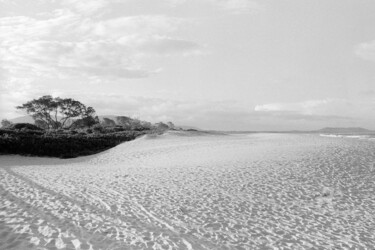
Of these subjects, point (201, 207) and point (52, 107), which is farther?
point (52, 107)

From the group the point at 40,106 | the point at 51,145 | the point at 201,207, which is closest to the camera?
the point at 201,207

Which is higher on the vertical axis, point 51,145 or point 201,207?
point 51,145

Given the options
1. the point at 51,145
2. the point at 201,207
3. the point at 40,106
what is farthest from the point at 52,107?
the point at 201,207

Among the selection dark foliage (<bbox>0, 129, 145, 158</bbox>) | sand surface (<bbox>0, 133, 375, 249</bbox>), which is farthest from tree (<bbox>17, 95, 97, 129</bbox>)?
sand surface (<bbox>0, 133, 375, 249</bbox>)

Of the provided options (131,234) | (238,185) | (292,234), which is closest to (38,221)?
(131,234)

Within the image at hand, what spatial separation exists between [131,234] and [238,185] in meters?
6.24

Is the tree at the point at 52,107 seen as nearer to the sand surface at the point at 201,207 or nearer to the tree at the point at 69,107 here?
the tree at the point at 69,107

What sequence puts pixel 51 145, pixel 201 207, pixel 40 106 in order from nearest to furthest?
1. pixel 201 207
2. pixel 51 145
3. pixel 40 106

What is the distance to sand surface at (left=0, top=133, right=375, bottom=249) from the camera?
7939 mm

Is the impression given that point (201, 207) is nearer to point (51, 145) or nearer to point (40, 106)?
point (51, 145)

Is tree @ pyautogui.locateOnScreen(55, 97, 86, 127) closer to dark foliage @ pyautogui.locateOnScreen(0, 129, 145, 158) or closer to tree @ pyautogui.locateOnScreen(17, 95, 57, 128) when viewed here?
tree @ pyautogui.locateOnScreen(17, 95, 57, 128)

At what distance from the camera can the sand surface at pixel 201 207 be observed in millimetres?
7939

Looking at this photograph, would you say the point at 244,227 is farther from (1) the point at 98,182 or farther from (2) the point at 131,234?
(1) the point at 98,182

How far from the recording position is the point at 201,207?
10602mm
